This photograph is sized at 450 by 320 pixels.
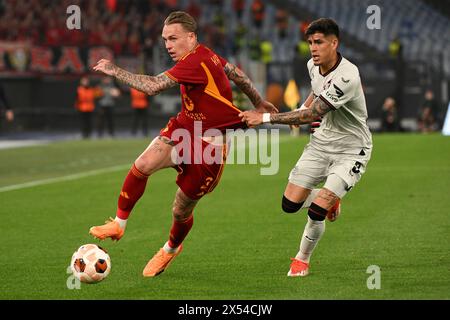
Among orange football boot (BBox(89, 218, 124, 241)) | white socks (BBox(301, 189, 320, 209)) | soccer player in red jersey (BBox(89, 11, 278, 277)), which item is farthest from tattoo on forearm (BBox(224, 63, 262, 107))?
orange football boot (BBox(89, 218, 124, 241))

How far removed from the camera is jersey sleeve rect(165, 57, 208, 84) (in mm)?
9312

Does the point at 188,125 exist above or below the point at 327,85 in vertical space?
below

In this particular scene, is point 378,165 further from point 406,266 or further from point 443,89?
point 443,89

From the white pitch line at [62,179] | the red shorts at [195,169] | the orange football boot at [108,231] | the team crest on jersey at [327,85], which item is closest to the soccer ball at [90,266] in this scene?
the orange football boot at [108,231]

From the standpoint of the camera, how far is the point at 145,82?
9.16 metres

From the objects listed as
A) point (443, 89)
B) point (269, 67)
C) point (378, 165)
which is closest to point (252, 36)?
point (269, 67)

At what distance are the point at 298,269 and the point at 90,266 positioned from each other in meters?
1.90

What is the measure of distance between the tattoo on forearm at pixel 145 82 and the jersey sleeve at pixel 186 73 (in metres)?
0.09

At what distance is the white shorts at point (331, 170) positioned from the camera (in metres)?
9.62

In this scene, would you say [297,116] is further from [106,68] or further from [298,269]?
[106,68]

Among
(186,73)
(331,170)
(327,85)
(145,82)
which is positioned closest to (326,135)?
(331,170)

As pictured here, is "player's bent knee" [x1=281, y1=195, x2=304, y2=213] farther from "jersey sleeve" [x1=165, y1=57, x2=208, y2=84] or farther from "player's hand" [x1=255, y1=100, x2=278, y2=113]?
"jersey sleeve" [x1=165, y1=57, x2=208, y2=84]

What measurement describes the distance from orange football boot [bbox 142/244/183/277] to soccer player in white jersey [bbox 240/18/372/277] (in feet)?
3.79

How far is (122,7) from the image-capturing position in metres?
43.1
